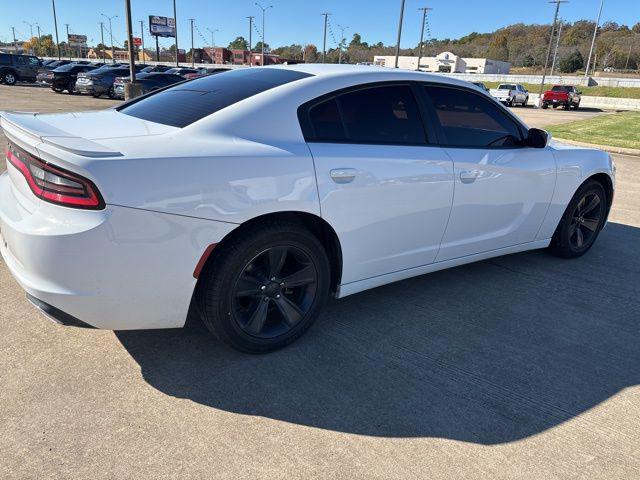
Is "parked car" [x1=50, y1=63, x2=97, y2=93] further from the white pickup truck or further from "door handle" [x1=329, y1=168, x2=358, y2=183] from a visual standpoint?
"door handle" [x1=329, y1=168, x2=358, y2=183]

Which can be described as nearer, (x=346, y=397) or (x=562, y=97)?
(x=346, y=397)

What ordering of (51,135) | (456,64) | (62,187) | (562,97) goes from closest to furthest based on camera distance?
(62,187) < (51,135) < (562,97) < (456,64)

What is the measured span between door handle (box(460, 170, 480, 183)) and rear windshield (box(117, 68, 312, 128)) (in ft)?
4.22

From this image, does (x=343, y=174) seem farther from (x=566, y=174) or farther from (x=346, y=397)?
(x=566, y=174)

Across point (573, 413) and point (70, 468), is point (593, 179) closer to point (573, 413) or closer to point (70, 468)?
point (573, 413)

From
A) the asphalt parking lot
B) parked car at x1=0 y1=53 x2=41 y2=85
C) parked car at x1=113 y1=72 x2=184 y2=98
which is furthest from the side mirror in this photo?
parked car at x1=0 y1=53 x2=41 y2=85

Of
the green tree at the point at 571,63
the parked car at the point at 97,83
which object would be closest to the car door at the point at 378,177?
the parked car at the point at 97,83

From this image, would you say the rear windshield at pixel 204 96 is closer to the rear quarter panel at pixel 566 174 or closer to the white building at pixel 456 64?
the rear quarter panel at pixel 566 174

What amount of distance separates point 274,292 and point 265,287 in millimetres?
78

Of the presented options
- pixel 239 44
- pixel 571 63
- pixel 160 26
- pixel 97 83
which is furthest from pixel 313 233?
pixel 239 44

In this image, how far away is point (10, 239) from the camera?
8.43 feet

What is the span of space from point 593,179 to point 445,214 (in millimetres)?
2254

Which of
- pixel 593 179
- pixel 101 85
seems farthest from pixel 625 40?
pixel 593 179

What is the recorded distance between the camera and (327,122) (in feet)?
10.1
